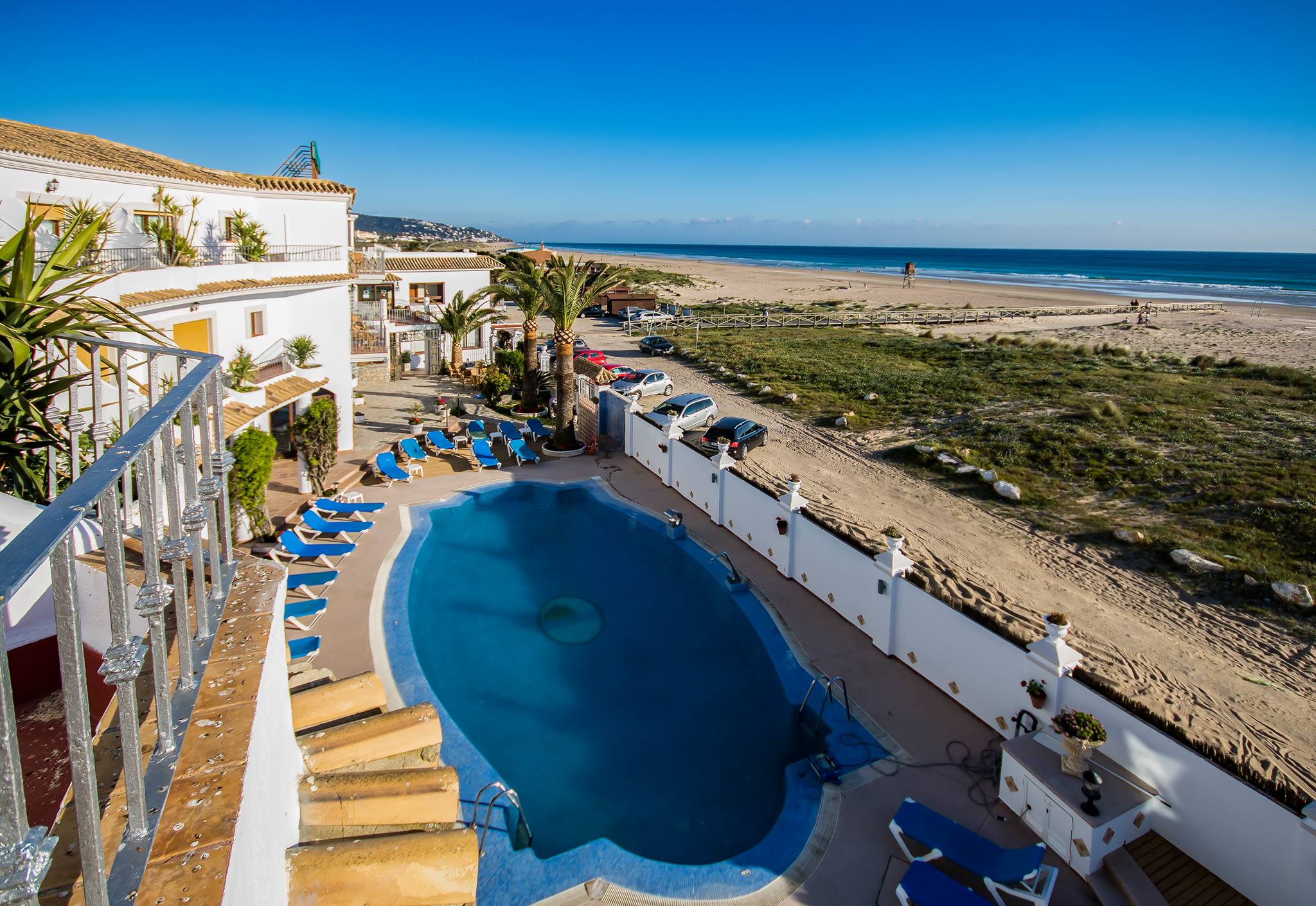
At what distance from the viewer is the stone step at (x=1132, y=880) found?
735 centimetres

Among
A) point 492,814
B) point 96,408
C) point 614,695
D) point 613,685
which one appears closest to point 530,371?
point 613,685

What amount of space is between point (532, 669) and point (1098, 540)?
12847 mm

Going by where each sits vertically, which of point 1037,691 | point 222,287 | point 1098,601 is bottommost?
point 1098,601

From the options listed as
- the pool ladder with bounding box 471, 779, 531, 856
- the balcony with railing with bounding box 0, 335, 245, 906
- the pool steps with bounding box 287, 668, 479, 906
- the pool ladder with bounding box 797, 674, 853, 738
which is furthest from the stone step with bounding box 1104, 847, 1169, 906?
the balcony with railing with bounding box 0, 335, 245, 906

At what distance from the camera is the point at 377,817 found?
15.8 ft

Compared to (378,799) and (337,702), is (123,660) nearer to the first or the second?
(378,799)

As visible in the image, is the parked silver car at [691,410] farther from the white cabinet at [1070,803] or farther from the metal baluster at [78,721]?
the metal baluster at [78,721]

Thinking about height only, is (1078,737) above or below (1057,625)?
below

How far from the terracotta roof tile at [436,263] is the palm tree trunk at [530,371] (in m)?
16.6

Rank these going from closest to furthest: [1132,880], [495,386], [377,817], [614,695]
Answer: [377,817] < [1132,880] < [614,695] < [495,386]

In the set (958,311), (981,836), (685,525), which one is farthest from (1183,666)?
(958,311)

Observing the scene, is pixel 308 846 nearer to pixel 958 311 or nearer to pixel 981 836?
pixel 981 836

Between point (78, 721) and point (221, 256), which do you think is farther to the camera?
point (221, 256)

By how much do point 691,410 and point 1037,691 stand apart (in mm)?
18561
